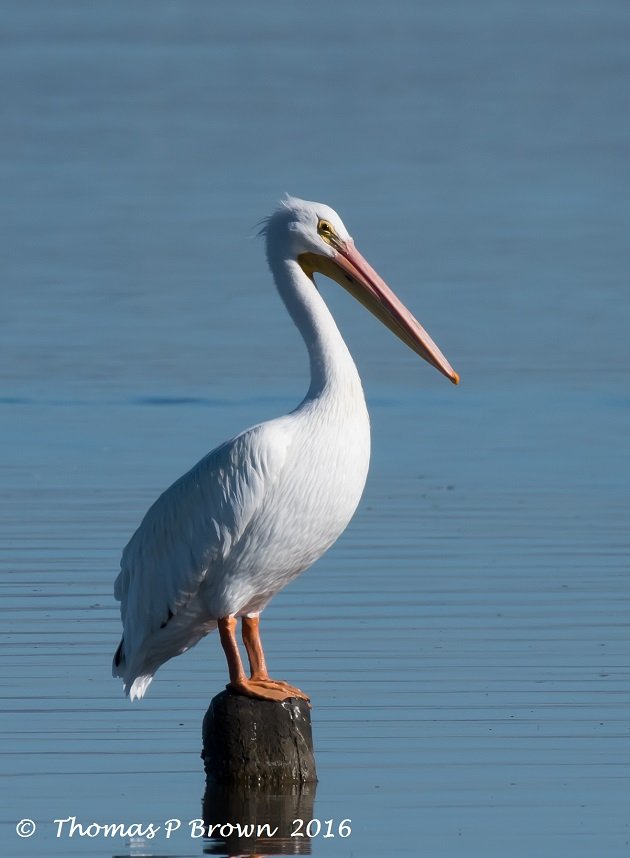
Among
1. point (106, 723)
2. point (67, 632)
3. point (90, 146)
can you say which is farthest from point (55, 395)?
point (90, 146)

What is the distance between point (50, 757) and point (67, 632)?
1.37m

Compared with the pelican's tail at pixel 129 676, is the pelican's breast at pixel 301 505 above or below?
above

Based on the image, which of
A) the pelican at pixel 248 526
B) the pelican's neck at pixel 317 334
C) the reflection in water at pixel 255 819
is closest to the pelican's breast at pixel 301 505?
the pelican at pixel 248 526

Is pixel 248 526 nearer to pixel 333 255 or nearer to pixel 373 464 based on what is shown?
pixel 333 255

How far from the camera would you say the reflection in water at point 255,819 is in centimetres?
620

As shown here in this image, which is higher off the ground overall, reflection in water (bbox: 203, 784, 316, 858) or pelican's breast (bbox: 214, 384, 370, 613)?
pelican's breast (bbox: 214, 384, 370, 613)

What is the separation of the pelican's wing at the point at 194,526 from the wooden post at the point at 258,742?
38 cm

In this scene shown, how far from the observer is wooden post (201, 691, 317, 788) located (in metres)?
6.52

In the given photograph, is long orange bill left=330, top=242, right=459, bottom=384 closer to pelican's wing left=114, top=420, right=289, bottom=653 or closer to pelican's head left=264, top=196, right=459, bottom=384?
pelican's head left=264, top=196, right=459, bottom=384

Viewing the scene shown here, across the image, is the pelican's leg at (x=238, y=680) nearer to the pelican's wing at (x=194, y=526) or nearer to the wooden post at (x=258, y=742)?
the wooden post at (x=258, y=742)

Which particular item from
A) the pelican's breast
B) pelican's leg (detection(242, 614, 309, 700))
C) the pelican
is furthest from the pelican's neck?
pelican's leg (detection(242, 614, 309, 700))

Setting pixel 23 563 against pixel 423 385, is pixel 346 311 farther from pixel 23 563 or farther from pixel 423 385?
pixel 23 563

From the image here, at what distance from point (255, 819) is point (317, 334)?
5.21ft

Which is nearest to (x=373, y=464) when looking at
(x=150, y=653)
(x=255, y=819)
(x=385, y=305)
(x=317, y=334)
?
(x=385, y=305)
